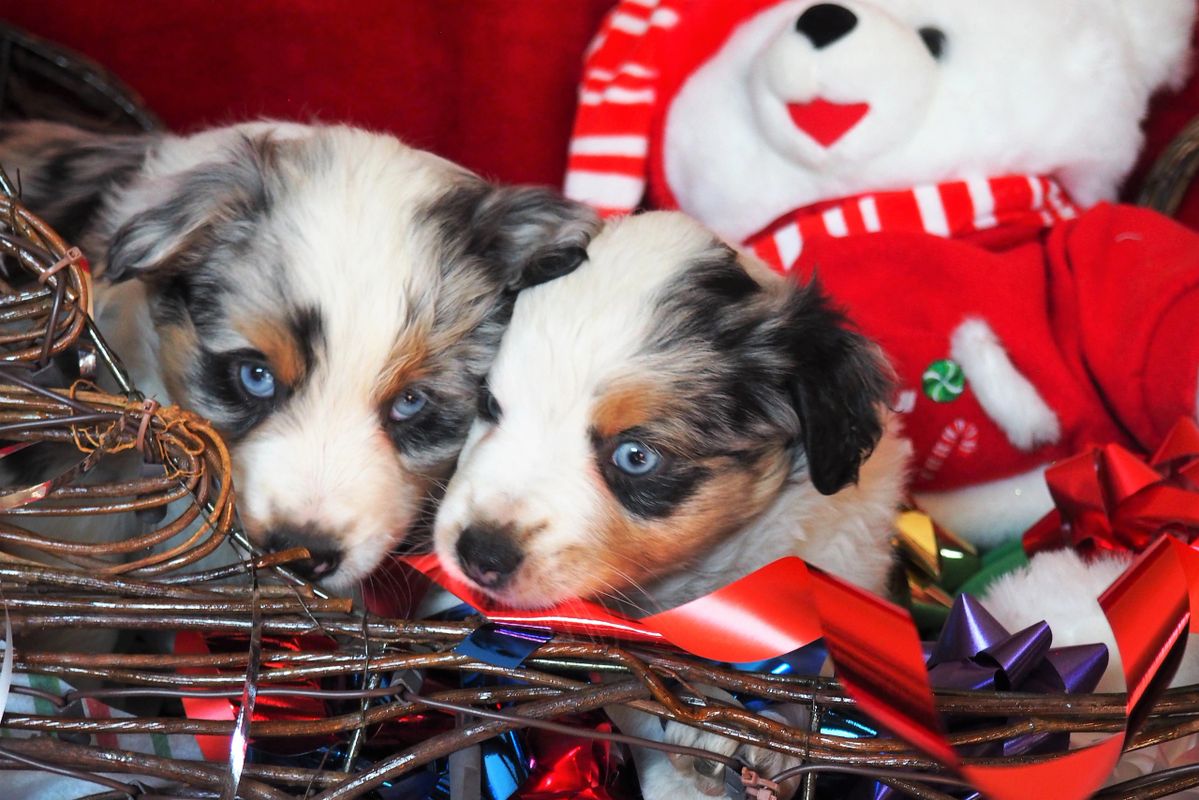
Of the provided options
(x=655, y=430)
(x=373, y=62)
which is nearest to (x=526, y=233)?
(x=655, y=430)

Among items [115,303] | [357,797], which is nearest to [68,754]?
[357,797]

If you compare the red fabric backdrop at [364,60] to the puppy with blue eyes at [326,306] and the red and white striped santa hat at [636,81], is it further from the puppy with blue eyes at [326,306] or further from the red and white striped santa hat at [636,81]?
the puppy with blue eyes at [326,306]

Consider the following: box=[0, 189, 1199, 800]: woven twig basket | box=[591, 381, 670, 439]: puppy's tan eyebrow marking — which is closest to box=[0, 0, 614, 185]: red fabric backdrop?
box=[591, 381, 670, 439]: puppy's tan eyebrow marking

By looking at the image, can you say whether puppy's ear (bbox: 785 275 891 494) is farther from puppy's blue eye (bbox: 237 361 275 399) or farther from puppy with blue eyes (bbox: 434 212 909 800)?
puppy's blue eye (bbox: 237 361 275 399)

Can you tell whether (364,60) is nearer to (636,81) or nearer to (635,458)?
(636,81)

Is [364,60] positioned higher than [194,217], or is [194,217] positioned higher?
[194,217]

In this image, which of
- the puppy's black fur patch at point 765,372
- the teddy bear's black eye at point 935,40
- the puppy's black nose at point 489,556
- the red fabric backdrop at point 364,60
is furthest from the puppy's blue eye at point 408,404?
the teddy bear's black eye at point 935,40
